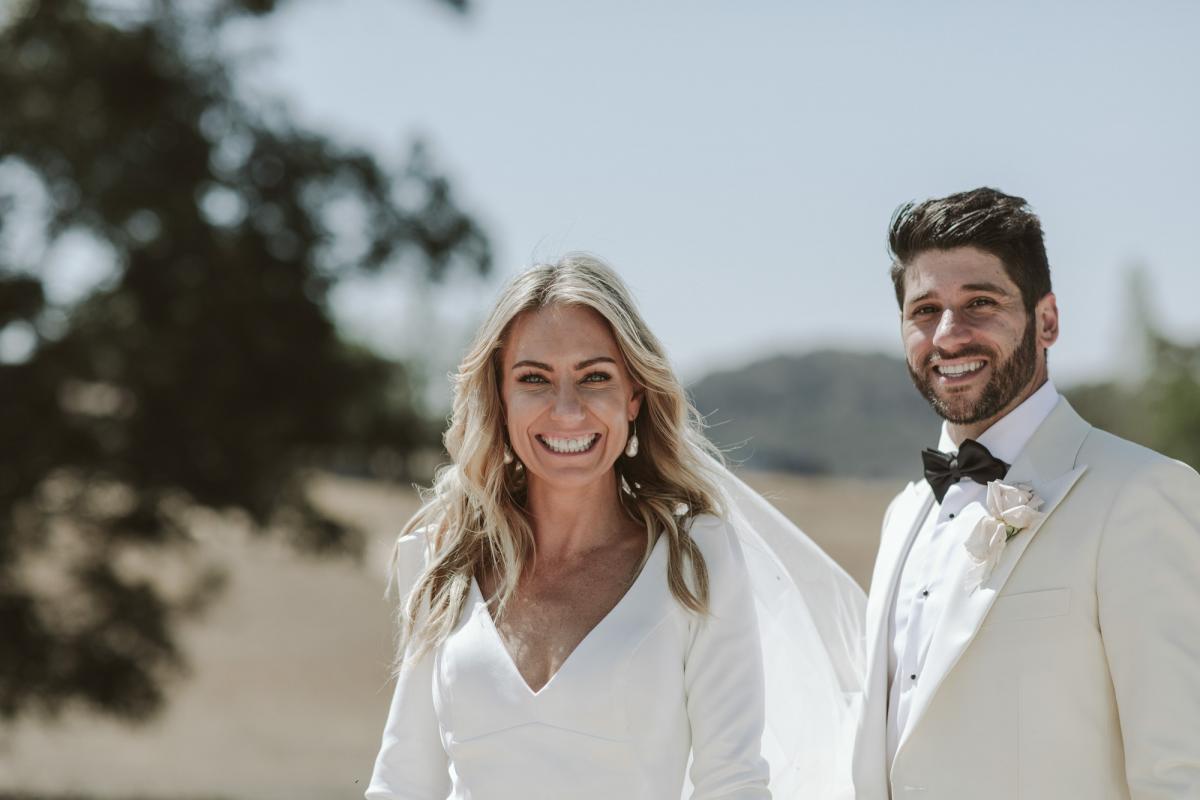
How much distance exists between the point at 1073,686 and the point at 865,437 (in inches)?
1999

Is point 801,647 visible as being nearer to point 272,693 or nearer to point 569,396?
point 569,396

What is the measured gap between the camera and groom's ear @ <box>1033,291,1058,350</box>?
9.93 feet

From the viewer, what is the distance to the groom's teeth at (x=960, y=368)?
2967 millimetres

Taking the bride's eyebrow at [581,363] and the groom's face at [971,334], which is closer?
the groom's face at [971,334]

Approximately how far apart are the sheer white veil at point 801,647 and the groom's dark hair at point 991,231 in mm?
808

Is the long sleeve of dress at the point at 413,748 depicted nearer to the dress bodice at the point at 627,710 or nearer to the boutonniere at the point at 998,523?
the dress bodice at the point at 627,710

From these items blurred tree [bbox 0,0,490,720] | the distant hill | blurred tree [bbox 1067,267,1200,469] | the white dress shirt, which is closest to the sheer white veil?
the white dress shirt

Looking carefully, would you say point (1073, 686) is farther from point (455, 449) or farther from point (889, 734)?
point (455, 449)

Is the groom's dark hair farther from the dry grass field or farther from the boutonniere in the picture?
the dry grass field

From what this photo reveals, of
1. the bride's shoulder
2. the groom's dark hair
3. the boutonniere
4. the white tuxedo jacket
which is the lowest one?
the white tuxedo jacket

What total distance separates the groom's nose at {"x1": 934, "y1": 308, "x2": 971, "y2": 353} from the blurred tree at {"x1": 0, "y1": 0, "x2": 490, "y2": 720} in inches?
391

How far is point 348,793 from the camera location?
16.8 meters

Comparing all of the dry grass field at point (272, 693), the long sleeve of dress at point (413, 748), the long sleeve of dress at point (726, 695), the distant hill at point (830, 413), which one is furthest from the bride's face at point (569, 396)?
the distant hill at point (830, 413)

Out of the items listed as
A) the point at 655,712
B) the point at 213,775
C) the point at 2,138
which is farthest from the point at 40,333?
the point at 655,712
